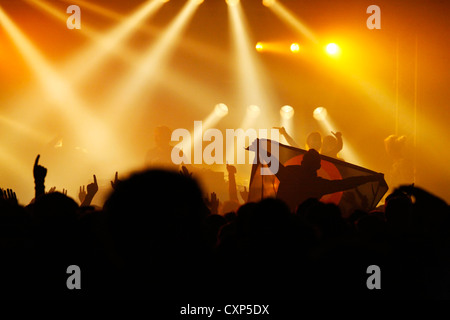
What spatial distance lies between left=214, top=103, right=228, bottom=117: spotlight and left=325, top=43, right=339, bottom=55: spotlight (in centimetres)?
243

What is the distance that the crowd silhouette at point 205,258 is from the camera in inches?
71.6

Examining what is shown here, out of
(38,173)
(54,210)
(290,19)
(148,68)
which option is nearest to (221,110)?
(148,68)

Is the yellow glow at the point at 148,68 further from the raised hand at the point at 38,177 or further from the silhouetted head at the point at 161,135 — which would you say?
the raised hand at the point at 38,177

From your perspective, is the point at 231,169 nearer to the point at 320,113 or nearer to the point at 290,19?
the point at 290,19

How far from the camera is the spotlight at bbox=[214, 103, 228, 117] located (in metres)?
10.2

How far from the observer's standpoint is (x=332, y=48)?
30.1 feet

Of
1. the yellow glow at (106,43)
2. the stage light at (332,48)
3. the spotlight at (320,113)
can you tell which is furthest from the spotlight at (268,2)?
the spotlight at (320,113)

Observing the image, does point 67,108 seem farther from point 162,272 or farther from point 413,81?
point 162,272

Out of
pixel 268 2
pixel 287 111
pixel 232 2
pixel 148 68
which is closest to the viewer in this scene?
pixel 268 2

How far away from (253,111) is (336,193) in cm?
557

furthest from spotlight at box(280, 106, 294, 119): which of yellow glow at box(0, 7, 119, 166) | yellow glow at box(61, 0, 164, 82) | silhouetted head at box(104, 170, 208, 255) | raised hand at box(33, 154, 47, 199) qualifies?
silhouetted head at box(104, 170, 208, 255)

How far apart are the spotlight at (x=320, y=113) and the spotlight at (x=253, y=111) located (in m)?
1.21

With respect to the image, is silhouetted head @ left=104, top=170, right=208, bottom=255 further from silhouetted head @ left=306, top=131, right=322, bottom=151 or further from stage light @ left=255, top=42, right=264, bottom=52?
stage light @ left=255, top=42, right=264, bottom=52

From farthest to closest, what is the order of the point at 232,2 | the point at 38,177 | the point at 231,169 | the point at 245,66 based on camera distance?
the point at 245,66
the point at 232,2
the point at 231,169
the point at 38,177
